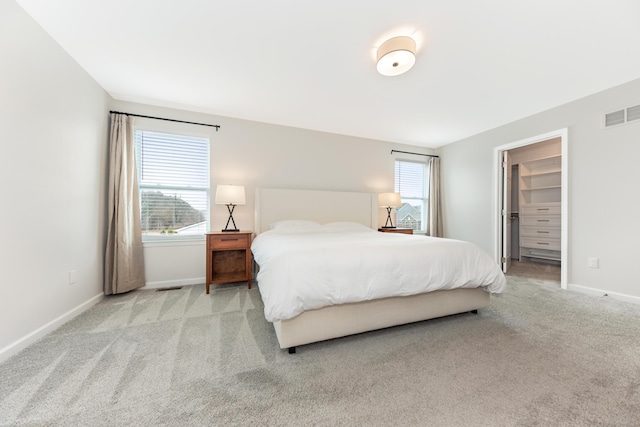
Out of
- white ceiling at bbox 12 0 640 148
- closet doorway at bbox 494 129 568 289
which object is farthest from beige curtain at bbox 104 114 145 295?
closet doorway at bbox 494 129 568 289

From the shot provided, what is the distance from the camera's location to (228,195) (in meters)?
3.03

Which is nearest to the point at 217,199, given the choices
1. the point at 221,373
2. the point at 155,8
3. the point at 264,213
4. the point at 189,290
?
the point at 264,213

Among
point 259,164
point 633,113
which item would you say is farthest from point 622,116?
point 259,164

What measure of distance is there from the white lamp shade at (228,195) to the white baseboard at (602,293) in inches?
169

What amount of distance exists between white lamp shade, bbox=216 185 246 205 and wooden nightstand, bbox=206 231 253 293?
40cm

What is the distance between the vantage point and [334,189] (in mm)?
4027

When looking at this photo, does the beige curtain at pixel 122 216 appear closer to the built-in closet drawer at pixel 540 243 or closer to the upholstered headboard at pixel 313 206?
the upholstered headboard at pixel 313 206

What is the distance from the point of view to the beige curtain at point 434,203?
15.1 feet

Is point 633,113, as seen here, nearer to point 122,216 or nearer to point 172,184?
point 172,184

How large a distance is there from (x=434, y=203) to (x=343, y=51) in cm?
354

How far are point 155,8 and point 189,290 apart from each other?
2765 mm

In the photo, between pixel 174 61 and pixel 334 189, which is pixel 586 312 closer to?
pixel 334 189

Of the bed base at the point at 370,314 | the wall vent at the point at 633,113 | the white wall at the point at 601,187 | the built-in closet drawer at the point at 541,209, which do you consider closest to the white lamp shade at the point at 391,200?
the white wall at the point at 601,187

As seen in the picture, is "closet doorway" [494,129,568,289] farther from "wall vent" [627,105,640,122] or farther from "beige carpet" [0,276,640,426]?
"beige carpet" [0,276,640,426]
